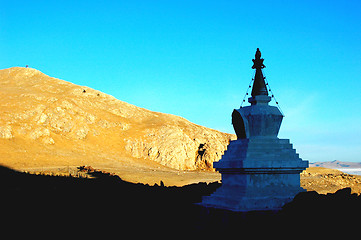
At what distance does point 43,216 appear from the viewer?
44.6ft

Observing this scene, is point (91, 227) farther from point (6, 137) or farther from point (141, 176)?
point (6, 137)

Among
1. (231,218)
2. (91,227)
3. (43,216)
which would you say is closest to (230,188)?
(231,218)

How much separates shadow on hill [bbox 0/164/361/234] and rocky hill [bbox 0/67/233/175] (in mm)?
20186

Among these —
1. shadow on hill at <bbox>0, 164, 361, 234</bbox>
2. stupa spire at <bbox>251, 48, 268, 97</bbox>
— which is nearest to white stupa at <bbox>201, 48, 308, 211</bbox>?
stupa spire at <bbox>251, 48, 268, 97</bbox>

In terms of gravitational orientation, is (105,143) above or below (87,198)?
above

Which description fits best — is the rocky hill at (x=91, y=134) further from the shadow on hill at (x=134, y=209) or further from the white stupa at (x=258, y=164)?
the white stupa at (x=258, y=164)

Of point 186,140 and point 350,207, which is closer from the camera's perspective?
point 350,207

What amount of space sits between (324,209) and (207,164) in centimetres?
4456

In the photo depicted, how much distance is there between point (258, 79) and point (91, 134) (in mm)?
42086

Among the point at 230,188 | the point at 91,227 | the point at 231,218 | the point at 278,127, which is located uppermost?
the point at 278,127

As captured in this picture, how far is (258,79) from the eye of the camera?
412 inches

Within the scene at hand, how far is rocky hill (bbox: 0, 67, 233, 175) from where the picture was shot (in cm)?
4084

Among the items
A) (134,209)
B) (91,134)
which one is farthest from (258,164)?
(91,134)

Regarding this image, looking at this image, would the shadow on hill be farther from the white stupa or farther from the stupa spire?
the stupa spire
